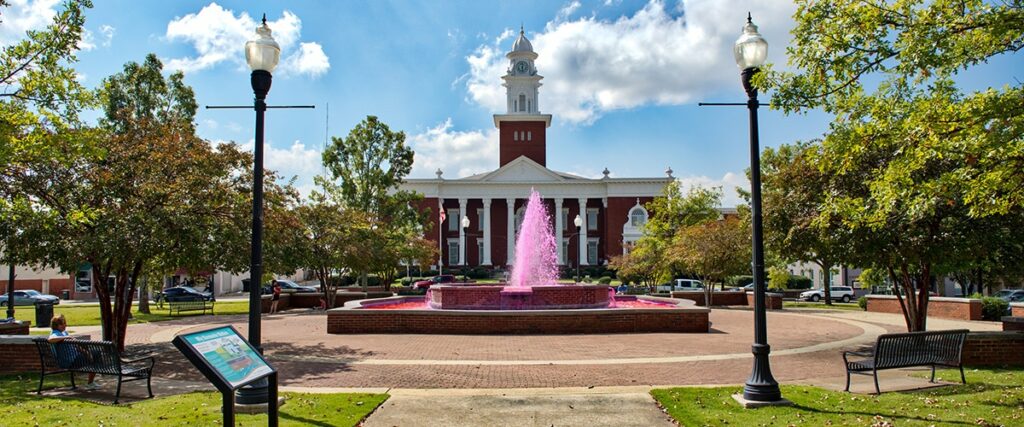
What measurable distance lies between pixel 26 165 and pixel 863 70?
13.7 m

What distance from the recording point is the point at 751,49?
9.34 meters

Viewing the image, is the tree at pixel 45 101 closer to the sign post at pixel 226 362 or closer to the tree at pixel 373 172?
the sign post at pixel 226 362

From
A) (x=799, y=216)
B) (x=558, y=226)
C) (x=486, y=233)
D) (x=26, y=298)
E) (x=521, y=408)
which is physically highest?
(x=558, y=226)

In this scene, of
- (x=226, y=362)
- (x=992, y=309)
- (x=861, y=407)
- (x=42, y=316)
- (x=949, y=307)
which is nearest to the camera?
(x=226, y=362)

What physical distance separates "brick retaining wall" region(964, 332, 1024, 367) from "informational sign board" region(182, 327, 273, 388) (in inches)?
457

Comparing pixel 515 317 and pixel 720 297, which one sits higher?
pixel 515 317

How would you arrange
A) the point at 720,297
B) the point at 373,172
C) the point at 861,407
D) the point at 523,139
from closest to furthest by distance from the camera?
1. the point at 861,407
2. the point at 720,297
3. the point at 373,172
4. the point at 523,139

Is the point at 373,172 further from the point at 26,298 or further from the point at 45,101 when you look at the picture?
the point at 45,101

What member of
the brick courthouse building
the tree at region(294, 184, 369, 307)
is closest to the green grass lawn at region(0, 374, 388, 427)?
the tree at region(294, 184, 369, 307)

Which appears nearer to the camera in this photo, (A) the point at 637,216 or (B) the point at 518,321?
(B) the point at 518,321

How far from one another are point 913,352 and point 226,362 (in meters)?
9.33

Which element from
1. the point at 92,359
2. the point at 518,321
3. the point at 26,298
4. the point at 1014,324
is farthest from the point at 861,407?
the point at 26,298

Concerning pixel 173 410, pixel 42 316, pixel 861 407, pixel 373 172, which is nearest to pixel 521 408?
pixel 861 407

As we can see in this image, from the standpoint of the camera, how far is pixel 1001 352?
39.8 feet
